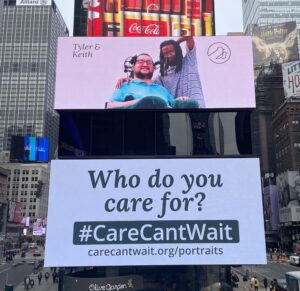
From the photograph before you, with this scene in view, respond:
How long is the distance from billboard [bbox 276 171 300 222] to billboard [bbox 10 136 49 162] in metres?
56.4

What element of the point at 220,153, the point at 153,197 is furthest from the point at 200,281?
the point at 220,153

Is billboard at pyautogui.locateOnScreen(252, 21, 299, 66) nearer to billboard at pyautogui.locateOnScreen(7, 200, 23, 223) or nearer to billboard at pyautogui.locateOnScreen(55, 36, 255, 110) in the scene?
billboard at pyautogui.locateOnScreen(7, 200, 23, 223)

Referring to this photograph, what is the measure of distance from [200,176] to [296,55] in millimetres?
122967

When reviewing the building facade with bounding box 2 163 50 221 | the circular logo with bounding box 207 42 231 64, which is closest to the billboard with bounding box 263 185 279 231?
the circular logo with bounding box 207 42 231 64

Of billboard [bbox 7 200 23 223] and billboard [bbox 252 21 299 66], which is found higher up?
billboard [bbox 252 21 299 66]

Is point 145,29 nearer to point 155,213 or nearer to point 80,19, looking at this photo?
point 80,19

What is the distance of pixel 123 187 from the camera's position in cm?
1922

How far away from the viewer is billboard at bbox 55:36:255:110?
20594 mm

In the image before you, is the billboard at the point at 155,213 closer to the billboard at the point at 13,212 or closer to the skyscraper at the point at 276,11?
the billboard at the point at 13,212

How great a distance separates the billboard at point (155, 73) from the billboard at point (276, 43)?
118866 millimetres

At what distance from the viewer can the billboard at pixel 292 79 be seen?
107 m

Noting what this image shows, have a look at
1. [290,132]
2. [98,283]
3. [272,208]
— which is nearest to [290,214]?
[272,208]

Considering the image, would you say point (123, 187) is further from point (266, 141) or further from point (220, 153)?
point (266, 141)

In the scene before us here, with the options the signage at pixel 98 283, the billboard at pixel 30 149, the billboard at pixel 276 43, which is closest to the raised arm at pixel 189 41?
the signage at pixel 98 283
